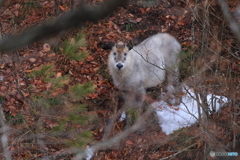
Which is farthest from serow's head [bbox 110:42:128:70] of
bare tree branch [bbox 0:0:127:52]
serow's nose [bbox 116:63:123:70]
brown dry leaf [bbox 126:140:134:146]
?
bare tree branch [bbox 0:0:127:52]

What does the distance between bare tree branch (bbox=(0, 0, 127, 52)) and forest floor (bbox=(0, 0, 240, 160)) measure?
58.2 inches

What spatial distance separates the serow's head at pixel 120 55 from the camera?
666 cm

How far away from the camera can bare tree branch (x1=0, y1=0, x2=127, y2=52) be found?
3.05ft

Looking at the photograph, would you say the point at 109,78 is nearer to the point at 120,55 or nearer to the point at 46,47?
the point at 120,55

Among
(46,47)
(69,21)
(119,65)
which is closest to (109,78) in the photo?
(119,65)

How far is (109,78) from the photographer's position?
816 centimetres

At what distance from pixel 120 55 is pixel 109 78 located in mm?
1493

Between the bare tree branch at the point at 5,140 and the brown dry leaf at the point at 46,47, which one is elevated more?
the brown dry leaf at the point at 46,47

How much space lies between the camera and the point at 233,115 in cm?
536

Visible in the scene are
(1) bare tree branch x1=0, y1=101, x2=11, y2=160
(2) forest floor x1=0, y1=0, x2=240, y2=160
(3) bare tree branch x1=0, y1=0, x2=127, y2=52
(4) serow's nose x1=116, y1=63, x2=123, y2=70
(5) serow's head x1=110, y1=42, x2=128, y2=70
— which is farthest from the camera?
(4) serow's nose x1=116, y1=63, x2=123, y2=70

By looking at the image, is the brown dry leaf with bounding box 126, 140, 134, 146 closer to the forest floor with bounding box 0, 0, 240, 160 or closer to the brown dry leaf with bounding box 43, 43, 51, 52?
the forest floor with bounding box 0, 0, 240, 160

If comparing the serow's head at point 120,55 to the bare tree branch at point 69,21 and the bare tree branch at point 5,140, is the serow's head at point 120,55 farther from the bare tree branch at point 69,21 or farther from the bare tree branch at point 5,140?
the bare tree branch at point 69,21

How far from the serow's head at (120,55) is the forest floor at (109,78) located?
0.18 m

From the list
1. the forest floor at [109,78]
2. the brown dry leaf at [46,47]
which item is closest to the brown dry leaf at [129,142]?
the forest floor at [109,78]
